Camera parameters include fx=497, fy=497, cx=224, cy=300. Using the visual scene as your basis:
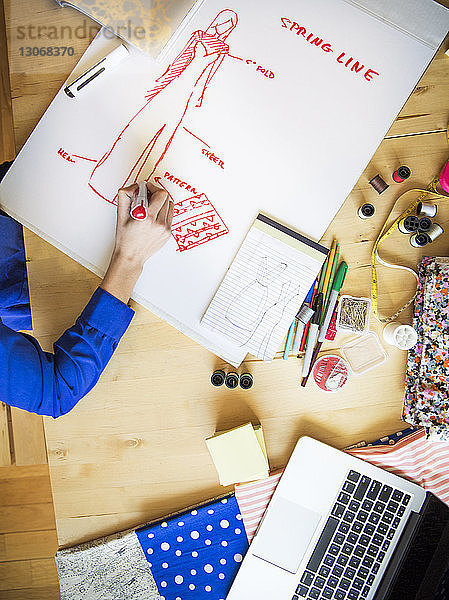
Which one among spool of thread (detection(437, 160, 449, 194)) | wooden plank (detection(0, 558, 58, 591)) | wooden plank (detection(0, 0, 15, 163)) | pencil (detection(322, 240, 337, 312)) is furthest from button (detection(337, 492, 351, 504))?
wooden plank (detection(0, 0, 15, 163))

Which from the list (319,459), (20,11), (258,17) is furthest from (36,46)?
(319,459)

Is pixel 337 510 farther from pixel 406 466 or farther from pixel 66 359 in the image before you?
pixel 66 359

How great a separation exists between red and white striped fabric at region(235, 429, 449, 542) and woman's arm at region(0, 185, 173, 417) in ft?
1.20

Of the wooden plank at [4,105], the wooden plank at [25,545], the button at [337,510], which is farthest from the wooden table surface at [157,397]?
the wooden plank at [25,545]

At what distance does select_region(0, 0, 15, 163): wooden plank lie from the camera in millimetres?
1488

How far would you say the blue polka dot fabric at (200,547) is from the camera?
951 mm

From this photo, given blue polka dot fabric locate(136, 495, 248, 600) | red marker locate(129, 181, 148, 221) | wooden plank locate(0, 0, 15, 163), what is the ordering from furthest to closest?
1. wooden plank locate(0, 0, 15, 163)
2. blue polka dot fabric locate(136, 495, 248, 600)
3. red marker locate(129, 181, 148, 221)

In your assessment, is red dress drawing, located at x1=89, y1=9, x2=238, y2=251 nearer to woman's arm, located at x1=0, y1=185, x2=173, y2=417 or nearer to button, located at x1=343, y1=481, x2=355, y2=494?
woman's arm, located at x1=0, y1=185, x2=173, y2=417

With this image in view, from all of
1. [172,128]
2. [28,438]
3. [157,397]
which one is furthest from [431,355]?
[28,438]

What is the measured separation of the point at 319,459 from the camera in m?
0.92

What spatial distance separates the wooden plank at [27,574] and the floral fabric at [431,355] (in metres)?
1.28

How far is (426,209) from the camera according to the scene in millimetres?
874

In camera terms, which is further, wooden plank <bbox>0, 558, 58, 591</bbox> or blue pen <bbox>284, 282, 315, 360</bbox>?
wooden plank <bbox>0, 558, 58, 591</bbox>

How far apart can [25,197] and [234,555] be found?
0.78 metres
